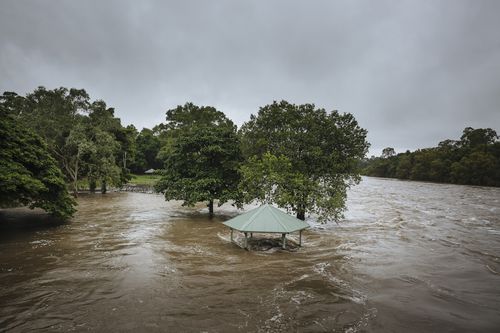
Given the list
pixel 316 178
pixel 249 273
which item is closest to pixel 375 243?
pixel 316 178

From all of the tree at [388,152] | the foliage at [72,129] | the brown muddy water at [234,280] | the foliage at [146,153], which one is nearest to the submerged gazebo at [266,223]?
the brown muddy water at [234,280]

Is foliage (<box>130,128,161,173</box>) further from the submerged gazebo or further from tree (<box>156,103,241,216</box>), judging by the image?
the submerged gazebo

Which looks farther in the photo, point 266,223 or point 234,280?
point 266,223

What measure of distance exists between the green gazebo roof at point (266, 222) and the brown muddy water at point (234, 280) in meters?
1.62

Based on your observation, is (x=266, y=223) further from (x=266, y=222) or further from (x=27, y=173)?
(x=27, y=173)

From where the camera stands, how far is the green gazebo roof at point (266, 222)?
607 inches

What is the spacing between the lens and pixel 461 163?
80188 mm

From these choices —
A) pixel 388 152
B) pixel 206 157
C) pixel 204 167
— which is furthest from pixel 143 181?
pixel 388 152

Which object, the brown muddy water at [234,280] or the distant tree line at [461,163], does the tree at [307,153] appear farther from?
the distant tree line at [461,163]

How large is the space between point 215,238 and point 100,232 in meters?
8.08

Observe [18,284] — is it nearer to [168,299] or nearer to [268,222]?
[168,299]

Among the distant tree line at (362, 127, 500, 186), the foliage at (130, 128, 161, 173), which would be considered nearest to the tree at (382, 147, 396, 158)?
the distant tree line at (362, 127, 500, 186)

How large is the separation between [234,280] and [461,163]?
9055 centimetres

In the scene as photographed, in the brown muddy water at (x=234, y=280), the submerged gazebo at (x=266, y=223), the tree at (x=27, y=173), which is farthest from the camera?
the tree at (x=27, y=173)
